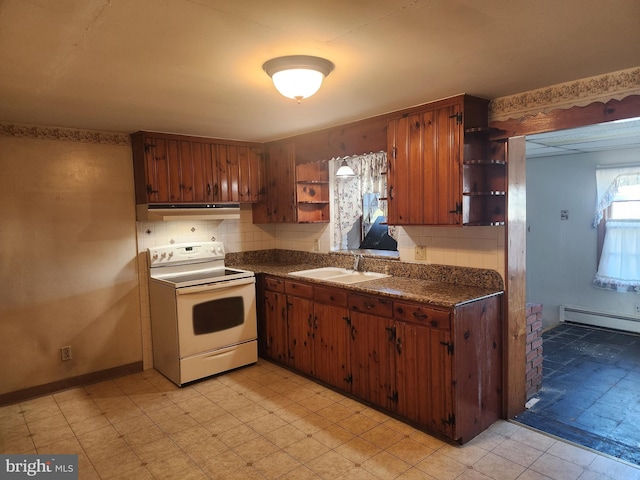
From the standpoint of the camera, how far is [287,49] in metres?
A: 1.88

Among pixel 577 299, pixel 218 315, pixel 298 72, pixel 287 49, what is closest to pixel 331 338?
pixel 218 315

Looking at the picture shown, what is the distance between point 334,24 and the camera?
162 cm

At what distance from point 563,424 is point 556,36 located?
2.45m

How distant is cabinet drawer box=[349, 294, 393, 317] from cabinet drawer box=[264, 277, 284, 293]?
929 millimetres

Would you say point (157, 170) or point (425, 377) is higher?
point (157, 170)

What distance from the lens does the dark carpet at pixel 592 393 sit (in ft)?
8.78

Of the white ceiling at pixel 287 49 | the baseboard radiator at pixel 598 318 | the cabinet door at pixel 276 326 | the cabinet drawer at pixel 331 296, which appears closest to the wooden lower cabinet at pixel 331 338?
the cabinet drawer at pixel 331 296

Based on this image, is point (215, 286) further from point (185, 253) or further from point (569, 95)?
point (569, 95)

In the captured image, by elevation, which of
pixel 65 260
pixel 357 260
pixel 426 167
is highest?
pixel 426 167

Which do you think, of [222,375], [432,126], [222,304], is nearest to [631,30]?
[432,126]

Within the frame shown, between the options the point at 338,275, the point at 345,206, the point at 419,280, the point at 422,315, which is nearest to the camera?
the point at 422,315

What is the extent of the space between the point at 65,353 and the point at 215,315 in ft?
4.23

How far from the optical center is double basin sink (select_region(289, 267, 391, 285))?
363 centimetres

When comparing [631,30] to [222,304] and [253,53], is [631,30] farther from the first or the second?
[222,304]
